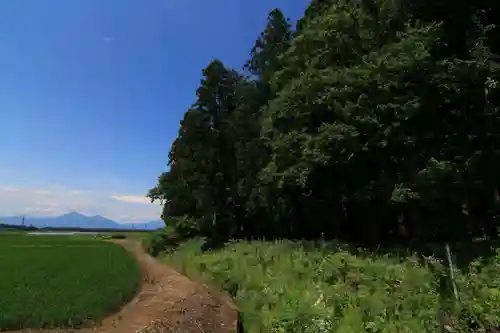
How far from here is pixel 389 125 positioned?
20.2m

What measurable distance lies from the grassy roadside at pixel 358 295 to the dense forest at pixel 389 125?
18.0 feet

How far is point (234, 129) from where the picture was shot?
37.2 meters

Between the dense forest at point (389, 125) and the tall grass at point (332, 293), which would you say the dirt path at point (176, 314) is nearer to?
the tall grass at point (332, 293)

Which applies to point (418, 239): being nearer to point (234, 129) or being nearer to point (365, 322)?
point (365, 322)

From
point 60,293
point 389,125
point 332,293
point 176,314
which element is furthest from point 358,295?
point 60,293

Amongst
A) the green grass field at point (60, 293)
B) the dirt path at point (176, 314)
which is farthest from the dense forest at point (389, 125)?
the green grass field at point (60, 293)

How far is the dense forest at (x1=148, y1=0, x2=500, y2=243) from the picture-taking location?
1830 cm

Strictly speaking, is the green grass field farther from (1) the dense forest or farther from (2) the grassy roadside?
(1) the dense forest

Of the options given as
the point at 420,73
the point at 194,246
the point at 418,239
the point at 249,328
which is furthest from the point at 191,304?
the point at 194,246

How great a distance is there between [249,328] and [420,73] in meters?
13.5

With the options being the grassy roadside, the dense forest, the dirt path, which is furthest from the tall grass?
the dense forest

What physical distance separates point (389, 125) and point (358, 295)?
1124cm

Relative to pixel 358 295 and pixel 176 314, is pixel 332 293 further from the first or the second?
pixel 176 314

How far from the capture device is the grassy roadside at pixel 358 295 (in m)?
9.08
